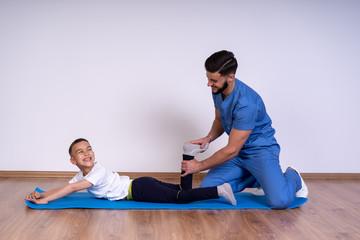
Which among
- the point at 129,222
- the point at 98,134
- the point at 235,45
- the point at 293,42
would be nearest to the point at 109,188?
the point at 129,222

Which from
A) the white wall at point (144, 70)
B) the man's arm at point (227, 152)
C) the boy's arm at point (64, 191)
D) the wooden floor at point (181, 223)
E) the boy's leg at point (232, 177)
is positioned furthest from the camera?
the white wall at point (144, 70)

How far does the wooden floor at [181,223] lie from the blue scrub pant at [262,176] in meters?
0.10

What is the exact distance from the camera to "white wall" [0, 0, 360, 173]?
3375 millimetres

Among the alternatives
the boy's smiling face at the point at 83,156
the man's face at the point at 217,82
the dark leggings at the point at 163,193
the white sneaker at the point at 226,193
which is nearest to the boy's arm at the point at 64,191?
the boy's smiling face at the point at 83,156

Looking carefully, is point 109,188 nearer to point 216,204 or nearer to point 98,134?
point 216,204

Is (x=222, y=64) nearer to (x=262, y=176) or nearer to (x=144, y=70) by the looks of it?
(x=262, y=176)

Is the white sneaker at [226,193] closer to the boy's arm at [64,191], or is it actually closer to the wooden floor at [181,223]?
the wooden floor at [181,223]

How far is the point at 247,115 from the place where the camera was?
2416 mm

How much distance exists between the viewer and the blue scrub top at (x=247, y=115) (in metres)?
2.42

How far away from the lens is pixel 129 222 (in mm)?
2113

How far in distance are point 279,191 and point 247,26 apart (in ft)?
5.32

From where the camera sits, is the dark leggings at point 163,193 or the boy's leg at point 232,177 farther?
the boy's leg at point 232,177

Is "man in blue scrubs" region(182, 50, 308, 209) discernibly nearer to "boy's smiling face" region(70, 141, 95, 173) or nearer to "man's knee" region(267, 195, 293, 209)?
"man's knee" region(267, 195, 293, 209)

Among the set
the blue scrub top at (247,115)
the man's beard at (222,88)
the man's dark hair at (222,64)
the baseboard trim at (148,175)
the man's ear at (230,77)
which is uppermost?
the man's dark hair at (222,64)
